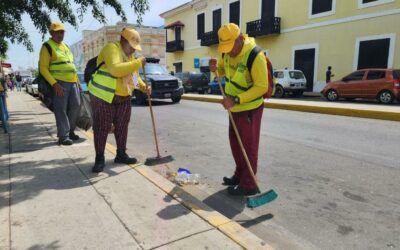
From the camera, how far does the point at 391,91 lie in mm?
13219

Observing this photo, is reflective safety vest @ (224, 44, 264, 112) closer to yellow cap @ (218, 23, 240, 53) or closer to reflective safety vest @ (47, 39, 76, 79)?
yellow cap @ (218, 23, 240, 53)

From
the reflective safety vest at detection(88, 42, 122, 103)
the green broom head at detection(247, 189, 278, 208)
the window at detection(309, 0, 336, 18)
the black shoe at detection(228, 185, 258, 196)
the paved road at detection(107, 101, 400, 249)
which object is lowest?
the paved road at detection(107, 101, 400, 249)

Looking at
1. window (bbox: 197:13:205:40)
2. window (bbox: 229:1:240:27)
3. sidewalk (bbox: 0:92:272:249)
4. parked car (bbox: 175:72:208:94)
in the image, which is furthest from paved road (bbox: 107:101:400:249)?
window (bbox: 197:13:205:40)

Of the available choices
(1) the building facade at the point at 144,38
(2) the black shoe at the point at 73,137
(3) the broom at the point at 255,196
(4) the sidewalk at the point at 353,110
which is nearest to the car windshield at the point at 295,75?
(4) the sidewalk at the point at 353,110

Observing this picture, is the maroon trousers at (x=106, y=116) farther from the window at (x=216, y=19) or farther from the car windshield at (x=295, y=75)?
the window at (x=216, y=19)

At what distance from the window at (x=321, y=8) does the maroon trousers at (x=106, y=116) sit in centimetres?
1801

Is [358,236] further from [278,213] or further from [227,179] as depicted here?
[227,179]

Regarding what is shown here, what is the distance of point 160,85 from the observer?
13719 millimetres

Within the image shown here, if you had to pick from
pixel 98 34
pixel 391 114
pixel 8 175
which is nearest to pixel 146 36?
pixel 98 34

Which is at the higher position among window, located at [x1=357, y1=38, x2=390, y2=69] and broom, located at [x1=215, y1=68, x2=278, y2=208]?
window, located at [x1=357, y1=38, x2=390, y2=69]

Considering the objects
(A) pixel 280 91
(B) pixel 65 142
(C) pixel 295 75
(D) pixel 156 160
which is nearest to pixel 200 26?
(C) pixel 295 75

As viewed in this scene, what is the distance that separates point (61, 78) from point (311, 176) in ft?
13.7

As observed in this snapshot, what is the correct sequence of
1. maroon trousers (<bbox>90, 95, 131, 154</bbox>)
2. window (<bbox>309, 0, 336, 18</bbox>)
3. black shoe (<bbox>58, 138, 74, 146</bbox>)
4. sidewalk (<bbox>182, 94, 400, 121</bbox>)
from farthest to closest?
window (<bbox>309, 0, 336, 18</bbox>) → sidewalk (<bbox>182, 94, 400, 121</bbox>) → black shoe (<bbox>58, 138, 74, 146</bbox>) → maroon trousers (<bbox>90, 95, 131, 154</bbox>)

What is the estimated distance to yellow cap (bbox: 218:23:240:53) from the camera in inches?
123
